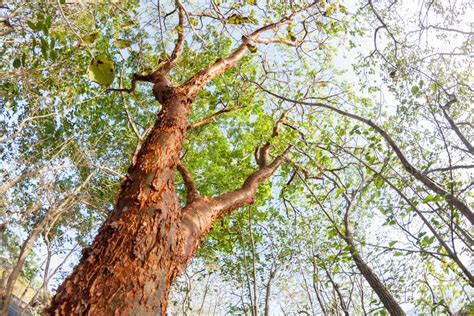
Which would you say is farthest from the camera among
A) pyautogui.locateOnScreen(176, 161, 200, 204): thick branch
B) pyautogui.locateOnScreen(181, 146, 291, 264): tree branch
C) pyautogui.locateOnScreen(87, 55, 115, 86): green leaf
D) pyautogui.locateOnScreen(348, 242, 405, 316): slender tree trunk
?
pyautogui.locateOnScreen(348, 242, 405, 316): slender tree trunk

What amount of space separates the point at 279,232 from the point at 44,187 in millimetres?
6781

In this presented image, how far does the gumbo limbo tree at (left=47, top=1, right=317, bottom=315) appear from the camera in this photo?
137 cm

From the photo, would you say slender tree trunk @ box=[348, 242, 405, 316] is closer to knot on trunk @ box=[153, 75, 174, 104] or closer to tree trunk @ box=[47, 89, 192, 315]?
tree trunk @ box=[47, 89, 192, 315]

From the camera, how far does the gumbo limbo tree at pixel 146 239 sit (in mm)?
1366

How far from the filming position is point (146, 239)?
1.68m

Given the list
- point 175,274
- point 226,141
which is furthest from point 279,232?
point 175,274

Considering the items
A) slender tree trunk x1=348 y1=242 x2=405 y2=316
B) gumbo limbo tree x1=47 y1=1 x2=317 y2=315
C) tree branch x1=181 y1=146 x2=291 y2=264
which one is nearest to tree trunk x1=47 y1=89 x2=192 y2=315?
gumbo limbo tree x1=47 y1=1 x2=317 y2=315

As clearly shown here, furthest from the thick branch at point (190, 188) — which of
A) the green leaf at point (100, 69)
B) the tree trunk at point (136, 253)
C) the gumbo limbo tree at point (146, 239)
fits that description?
the green leaf at point (100, 69)

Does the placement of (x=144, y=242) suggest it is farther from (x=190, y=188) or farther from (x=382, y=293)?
(x=382, y=293)

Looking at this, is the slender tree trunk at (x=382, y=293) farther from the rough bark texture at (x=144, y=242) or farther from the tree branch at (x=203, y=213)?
the rough bark texture at (x=144, y=242)

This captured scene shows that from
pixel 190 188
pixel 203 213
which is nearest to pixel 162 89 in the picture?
pixel 190 188

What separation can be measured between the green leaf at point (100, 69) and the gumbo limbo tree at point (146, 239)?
0.78 meters

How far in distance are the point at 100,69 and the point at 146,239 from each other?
0.89 m

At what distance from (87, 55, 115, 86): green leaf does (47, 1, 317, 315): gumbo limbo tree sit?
0.78 metres
